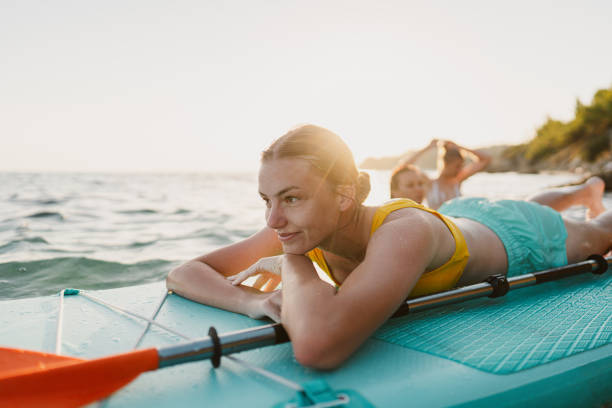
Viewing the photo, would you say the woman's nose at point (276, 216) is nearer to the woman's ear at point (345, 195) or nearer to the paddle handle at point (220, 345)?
the woman's ear at point (345, 195)

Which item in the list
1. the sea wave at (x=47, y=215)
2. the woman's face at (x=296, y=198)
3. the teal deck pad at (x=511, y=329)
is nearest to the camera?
the teal deck pad at (x=511, y=329)

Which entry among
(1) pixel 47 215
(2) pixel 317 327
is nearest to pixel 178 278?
(2) pixel 317 327

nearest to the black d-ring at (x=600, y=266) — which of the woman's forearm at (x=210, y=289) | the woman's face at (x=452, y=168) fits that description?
the woman's forearm at (x=210, y=289)

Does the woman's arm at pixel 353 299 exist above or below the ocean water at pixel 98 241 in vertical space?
above

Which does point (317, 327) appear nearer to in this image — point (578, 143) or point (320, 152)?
point (320, 152)

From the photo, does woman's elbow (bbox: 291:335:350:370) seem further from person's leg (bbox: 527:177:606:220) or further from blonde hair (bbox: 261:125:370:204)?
person's leg (bbox: 527:177:606:220)

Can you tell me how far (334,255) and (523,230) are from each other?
1.38 meters

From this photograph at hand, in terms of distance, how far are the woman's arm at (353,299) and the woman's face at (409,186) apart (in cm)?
383

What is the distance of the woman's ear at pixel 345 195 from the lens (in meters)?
1.71

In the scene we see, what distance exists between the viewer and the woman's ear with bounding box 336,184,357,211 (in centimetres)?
171

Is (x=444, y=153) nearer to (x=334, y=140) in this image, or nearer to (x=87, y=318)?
(x=334, y=140)

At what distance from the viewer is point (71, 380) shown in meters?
1.19

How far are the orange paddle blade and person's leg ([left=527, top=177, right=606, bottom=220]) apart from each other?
339 cm

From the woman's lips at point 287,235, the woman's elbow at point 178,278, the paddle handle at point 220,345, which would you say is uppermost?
the woman's lips at point 287,235
